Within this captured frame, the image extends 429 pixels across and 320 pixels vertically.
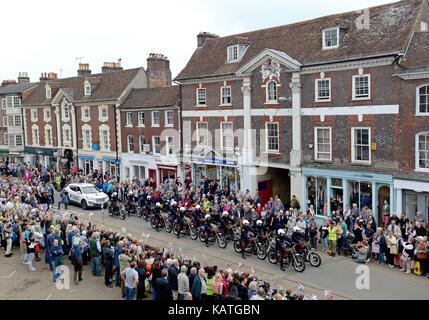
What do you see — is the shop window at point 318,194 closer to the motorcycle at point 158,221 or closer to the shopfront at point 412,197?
the shopfront at point 412,197

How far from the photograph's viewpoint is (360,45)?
22.0 meters

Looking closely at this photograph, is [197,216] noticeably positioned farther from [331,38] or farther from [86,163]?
[86,163]

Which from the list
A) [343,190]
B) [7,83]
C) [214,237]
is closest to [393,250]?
[343,190]

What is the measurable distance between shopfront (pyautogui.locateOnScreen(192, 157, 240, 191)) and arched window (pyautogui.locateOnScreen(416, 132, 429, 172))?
1113 cm

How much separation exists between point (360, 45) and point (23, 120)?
39.8 meters

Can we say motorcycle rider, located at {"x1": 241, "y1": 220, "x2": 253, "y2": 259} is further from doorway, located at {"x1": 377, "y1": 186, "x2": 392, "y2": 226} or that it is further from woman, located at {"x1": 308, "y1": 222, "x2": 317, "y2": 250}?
doorway, located at {"x1": 377, "y1": 186, "x2": 392, "y2": 226}

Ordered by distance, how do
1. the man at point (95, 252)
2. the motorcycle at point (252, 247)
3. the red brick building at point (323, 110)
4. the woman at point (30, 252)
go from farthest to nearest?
the red brick building at point (323, 110) < the motorcycle at point (252, 247) < the woman at point (30, 252) < the man at point (95, 252)

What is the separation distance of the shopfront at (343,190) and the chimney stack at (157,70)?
19.3 metres

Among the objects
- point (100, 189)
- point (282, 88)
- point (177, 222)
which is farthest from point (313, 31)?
point (100, 189)

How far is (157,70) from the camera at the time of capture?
39500 mm

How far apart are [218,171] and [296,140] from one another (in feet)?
23.2

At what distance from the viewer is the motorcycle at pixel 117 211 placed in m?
25.9

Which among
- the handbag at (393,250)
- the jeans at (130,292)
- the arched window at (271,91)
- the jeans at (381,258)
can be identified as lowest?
the jeans at (381,258)

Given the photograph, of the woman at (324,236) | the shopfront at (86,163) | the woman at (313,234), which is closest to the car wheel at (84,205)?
the shopfront at (86,163)
